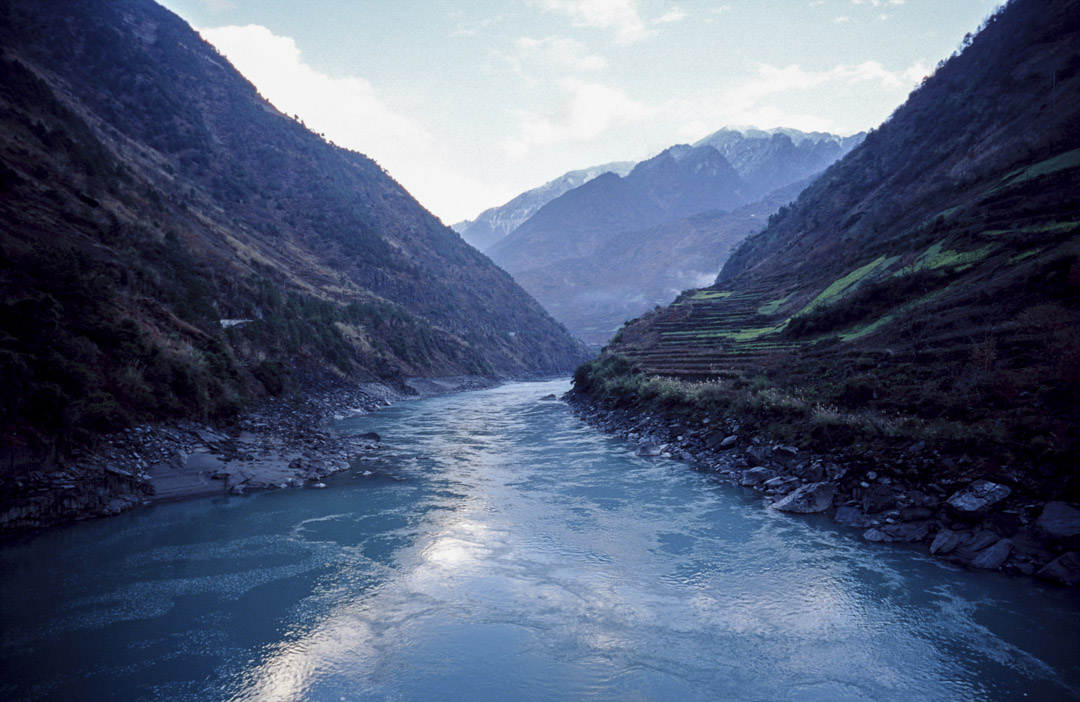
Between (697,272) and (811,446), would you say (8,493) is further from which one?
(697,272)

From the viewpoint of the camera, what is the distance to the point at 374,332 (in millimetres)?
58094

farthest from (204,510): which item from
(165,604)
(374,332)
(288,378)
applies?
(374,332)

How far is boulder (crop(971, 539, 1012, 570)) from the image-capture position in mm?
10234

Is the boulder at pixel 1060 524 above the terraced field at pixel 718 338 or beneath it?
beneath

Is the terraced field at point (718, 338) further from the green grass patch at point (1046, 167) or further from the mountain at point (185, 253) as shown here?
the mountain at point (185, 253)

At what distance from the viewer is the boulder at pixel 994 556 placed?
10234 millimetres

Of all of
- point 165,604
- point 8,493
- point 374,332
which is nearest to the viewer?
point 165,604

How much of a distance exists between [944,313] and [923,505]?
Result: 10498 millimetres

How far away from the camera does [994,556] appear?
10344 millimetres

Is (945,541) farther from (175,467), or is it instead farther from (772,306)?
(772,306)

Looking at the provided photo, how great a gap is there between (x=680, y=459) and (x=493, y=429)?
14.4m

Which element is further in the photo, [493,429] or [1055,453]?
[493,429]

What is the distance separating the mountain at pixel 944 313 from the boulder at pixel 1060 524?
0.37m

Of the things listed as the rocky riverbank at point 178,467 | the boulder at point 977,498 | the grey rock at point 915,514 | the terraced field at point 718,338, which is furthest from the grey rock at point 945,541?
the rocky riverbank at point 178,467
